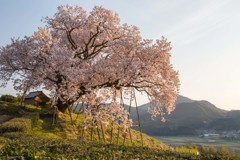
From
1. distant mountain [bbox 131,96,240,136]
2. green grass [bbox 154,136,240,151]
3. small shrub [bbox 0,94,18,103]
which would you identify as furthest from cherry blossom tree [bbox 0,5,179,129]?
distant mountain [bbox 131,96,240,136]

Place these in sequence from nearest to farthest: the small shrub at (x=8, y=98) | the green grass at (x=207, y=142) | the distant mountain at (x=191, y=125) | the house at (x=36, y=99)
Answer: the small shrub at (x=8, y=98), the house at (x=36, y=99), the green grass at (x=207, y=142), the distant mountain at (x=191, y=125)

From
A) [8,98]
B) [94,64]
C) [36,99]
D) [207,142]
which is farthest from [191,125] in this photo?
[94,64]

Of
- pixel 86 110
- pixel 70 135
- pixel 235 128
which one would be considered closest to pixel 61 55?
pixel 86 110

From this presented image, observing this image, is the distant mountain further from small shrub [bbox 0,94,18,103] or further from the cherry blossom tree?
the cherry blossom tree

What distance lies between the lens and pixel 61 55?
91.9 ft

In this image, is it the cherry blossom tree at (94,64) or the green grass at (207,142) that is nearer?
the cherry blossom tree at (94,64)

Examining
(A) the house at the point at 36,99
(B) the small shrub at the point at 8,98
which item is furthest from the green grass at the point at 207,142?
(B) the small shrub at the point at 8,98

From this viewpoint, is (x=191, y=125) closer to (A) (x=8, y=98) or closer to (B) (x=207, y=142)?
(B) (x=207, y=142)

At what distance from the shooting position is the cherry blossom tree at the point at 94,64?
86.3 ft

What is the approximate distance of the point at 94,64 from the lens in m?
29.2

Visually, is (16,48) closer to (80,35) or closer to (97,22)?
(80,35)

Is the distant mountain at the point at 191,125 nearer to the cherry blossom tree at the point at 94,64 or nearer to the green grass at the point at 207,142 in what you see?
the green grass at the point at 207,142

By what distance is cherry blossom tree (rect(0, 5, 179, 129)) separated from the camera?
26.3m

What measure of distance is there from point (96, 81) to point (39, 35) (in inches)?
358
